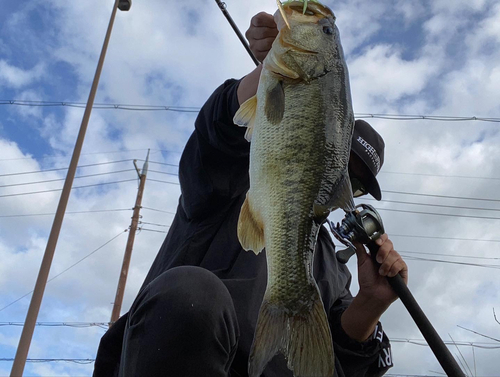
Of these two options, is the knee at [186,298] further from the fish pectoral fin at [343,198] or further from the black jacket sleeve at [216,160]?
the black jacket sleeve at [216,160]

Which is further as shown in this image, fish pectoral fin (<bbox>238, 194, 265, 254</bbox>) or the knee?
fish pectoral fin (<bbox>238, 194, 265, 254</bbox>)

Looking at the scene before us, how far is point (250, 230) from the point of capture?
1.84m

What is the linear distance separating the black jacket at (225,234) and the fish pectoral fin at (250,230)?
0.31 metres

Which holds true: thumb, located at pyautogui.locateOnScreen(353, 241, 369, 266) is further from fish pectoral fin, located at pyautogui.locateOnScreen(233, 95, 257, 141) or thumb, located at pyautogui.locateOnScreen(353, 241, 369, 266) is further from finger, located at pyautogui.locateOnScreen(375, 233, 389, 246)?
fish pectoral fin, located at pyautogui.locateOnScreen(233, 95, 257, 141)

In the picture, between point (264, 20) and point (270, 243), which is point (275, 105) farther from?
point (264, 20)

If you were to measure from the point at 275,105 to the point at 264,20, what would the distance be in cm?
71

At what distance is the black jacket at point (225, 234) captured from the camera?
2.15m

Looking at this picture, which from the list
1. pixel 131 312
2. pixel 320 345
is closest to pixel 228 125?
pixel 131 312

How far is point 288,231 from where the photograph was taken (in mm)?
1755

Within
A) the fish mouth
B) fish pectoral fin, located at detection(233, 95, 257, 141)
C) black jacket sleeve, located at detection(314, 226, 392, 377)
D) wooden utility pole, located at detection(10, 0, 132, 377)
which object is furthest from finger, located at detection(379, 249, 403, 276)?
wooden utility pole, located at detection(10, 0, 132, 377)

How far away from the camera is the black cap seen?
2730mm

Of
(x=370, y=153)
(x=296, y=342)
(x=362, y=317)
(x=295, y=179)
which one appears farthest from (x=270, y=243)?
(x=370, y=153)

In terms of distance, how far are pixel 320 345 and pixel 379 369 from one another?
1267 mm

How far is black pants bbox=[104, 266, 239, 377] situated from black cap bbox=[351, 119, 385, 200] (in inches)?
58.3
